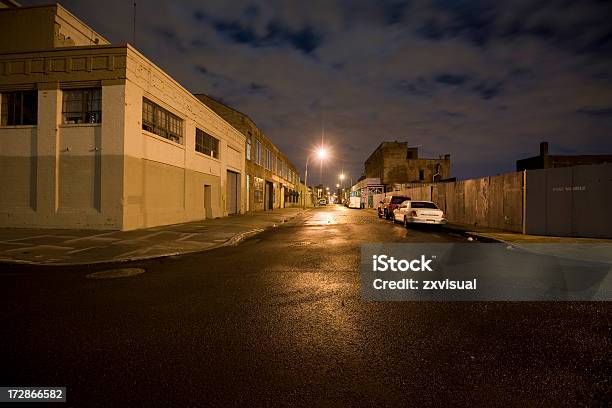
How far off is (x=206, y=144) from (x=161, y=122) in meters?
6.14

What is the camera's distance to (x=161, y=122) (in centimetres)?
1784

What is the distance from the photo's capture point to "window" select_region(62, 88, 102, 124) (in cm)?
1498

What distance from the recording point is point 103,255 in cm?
894

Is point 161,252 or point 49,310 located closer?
point 49,310

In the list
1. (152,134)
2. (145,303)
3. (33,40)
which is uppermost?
(33,40)

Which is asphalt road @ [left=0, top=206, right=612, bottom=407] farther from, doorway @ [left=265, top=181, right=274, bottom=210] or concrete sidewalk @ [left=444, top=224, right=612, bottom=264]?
doorway @ [left=265, top=181, right=274, bottom=210]

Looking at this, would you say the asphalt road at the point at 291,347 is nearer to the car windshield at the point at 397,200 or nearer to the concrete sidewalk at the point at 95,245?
the concrete sidewalk at the point at 95,245

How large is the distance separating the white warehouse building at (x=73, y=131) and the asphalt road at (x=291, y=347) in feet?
32.5

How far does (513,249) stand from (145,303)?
35.2 ft

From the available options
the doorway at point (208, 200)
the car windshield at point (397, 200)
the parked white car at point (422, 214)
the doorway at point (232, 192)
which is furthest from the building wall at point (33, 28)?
the car windshield at point (397, 200)

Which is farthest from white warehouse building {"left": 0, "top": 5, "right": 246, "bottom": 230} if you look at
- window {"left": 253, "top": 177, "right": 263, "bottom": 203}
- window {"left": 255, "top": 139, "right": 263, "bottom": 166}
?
window {"left": 255, "top": 139, "right": 263, "bottom": 166}

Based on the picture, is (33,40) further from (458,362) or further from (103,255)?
(458,362)

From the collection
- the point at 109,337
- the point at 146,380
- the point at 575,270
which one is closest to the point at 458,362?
the point at 146,380

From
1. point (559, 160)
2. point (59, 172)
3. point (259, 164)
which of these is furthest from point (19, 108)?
point (559, 160)
